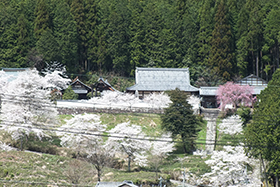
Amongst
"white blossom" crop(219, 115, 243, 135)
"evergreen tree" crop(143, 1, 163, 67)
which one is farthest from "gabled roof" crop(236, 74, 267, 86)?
"white blossom" crop(219, 115, 243, 135)

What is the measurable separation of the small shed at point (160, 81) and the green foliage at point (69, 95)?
537cm

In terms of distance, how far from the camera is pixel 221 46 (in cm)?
4784

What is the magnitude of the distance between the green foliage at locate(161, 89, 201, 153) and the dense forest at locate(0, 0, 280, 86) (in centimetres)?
1362

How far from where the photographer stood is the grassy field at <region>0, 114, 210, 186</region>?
25.2 m

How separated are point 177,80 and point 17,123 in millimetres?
18850

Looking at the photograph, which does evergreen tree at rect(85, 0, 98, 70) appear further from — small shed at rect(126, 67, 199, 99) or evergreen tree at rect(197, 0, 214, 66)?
evergreen tree at rect(197, 0, 214, 66)

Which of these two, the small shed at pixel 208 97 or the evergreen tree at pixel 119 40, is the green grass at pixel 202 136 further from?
the evergreen tree at pixel 119 40

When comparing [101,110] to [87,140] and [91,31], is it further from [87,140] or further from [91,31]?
[91,31]

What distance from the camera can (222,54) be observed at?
4731 cm

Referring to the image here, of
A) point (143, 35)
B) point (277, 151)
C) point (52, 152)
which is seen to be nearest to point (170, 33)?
point (143, 35)

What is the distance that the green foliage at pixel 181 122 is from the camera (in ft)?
103

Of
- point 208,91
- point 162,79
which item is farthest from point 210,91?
point 162,79

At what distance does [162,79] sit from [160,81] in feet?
1.33

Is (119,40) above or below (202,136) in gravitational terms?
above
